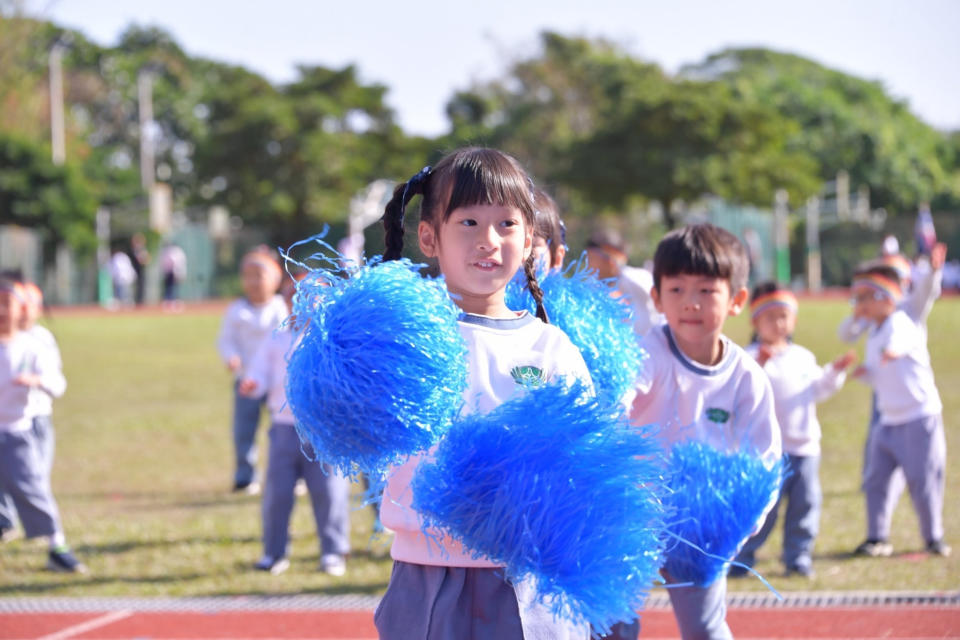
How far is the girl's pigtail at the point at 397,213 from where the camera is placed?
8.83 ft

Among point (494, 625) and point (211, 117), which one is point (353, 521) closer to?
point (494, 625)

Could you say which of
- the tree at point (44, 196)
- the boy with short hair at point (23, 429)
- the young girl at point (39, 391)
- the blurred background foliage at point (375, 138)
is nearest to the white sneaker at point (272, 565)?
the boy with short hair at point (23, 429)

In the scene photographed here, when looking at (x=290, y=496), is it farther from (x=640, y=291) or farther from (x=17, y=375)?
(x=640, y=291)

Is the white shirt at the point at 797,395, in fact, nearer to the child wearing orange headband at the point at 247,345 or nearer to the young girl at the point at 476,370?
the young girl at the point at 476,370

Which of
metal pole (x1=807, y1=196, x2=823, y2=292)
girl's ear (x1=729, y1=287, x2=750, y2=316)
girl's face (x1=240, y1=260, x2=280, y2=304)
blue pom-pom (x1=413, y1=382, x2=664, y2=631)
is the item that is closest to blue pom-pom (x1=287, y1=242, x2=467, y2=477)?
blue pom-pom (x1=413, y1=382, x2=664, y2=631)

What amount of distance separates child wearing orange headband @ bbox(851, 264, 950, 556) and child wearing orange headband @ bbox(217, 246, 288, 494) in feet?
14.3

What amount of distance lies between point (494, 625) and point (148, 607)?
140 inches

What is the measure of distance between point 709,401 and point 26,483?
420 centimetres

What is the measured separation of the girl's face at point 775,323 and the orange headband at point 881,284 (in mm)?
636

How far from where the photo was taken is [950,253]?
4362 cm

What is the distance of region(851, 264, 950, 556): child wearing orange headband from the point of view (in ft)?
19.8

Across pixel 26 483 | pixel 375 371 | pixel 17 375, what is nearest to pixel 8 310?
pixel 17 375

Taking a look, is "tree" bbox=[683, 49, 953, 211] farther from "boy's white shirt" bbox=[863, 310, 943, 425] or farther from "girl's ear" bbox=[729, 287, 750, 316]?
"girl's ear" bbox=[729, 287, 750, 316]

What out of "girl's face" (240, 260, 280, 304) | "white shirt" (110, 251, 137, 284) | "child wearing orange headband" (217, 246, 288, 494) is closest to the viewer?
"girl's face" (240, 260, 280, 304)
